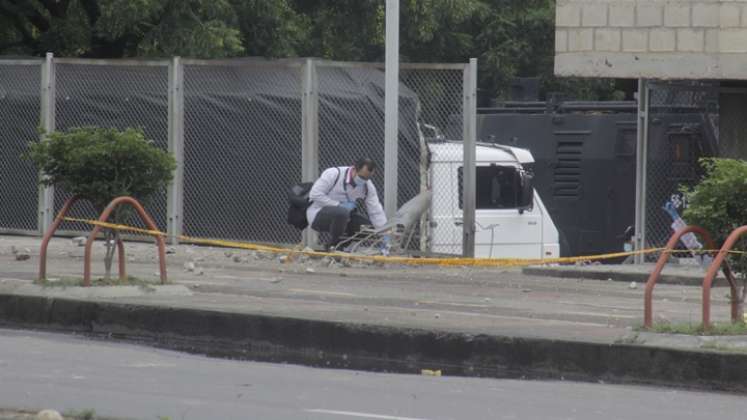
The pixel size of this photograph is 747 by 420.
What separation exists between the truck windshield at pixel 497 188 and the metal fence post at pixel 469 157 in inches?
73.8

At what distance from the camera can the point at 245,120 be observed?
18812 millimetres

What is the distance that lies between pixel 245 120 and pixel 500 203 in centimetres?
347

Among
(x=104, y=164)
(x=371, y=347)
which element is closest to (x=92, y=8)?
(x=104, y=164)

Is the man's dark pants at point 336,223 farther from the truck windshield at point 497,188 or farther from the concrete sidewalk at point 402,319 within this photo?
the truck windshield at point 497,188

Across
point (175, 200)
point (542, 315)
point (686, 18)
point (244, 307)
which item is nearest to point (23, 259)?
point (175, 200)

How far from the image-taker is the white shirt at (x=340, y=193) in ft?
57.6

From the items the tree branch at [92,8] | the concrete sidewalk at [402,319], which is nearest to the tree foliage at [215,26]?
the tree branch at [92,8]

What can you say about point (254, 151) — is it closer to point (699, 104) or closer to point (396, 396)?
point (699, 104)

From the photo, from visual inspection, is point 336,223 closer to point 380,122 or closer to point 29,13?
point 380,122

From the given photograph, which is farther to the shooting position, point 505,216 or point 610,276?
point 505,216

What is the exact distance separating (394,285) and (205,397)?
680 centimetres

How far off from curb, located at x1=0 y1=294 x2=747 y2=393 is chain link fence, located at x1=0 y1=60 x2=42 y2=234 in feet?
24.0

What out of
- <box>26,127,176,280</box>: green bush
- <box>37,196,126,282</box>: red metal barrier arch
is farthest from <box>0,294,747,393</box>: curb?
<box>26,127,176,280</box>: green bush

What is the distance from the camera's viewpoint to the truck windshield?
19.5m
